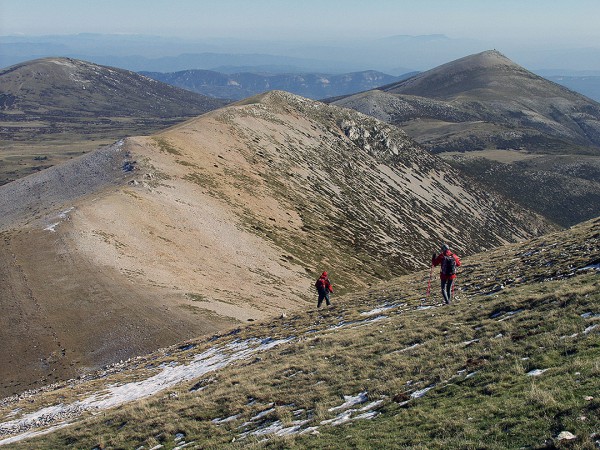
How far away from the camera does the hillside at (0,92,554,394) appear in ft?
109

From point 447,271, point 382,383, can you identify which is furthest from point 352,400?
point 447,271

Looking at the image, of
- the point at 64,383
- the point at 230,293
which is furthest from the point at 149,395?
the point at 230,293

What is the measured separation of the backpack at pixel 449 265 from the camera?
23.4 m

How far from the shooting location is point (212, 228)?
5297cm

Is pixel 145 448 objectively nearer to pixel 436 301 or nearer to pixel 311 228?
pixel 436 301

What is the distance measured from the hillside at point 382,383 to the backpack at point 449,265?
143cm

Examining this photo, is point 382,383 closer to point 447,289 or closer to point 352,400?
point 352,400

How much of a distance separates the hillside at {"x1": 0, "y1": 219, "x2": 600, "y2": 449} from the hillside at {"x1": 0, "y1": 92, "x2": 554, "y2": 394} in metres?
6.01

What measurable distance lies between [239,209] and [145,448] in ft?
151

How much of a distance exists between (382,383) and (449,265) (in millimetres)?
9313

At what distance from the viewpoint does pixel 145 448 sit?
1545 cm

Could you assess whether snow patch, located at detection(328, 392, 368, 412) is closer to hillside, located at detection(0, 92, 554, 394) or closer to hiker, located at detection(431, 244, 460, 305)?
hiker, located at detection(431, 244, 460, 305)

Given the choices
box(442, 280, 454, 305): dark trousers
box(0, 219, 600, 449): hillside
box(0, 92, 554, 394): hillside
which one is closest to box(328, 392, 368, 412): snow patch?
box(0, 219, 600, 449): hillside

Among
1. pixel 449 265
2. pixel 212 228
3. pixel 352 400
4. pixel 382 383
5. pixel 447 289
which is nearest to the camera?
pixel 352 400
